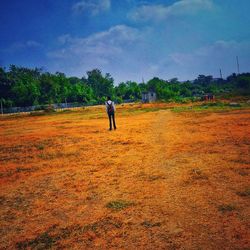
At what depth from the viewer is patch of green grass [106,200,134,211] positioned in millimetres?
3959

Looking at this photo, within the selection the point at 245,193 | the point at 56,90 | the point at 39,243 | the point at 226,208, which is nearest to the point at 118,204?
the point at 39,243

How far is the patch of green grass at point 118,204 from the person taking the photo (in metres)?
3.96

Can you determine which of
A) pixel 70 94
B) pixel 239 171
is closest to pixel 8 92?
pixel 70 94

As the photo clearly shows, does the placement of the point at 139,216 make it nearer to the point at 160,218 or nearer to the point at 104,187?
the point at 160,218

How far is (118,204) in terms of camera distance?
4086 millimetres

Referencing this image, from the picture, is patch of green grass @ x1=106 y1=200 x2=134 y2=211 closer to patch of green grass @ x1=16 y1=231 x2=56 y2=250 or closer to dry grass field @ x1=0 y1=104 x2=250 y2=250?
dry grass field @ x1=0 y1=104 x2=250 y2=250

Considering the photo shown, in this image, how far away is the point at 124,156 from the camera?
760cm

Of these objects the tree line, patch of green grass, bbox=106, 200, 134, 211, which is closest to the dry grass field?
patch of green grass, bbox=106, 200, 134, 211

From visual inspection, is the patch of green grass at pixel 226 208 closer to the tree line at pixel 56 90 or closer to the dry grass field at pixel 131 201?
the dry grass field at pixel 131 201

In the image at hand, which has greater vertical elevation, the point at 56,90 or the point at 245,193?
the point at 56,90

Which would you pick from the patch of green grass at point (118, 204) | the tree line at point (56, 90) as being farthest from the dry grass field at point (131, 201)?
the tree line at point (56, 90)

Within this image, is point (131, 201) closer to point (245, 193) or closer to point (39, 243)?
point (39, 243)

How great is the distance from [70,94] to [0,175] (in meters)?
74.1

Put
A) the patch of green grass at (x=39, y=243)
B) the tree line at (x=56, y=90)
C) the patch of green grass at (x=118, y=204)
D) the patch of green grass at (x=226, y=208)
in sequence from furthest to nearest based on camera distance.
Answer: the tree line at (x=56, y=90), the patch of green grass at (x=118, y=204), the patch of green grass at (x=226, y=208), the patch of green grass at (x=39, y=243)
